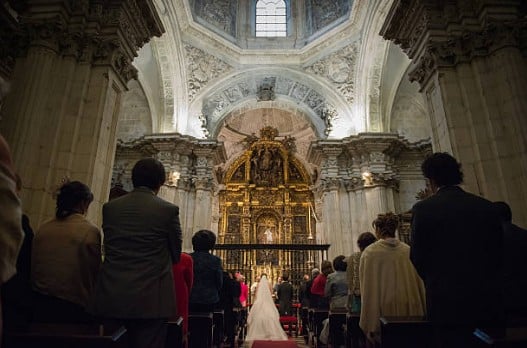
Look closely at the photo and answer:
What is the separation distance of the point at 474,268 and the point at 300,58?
13.5 metres

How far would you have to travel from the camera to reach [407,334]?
212 cm

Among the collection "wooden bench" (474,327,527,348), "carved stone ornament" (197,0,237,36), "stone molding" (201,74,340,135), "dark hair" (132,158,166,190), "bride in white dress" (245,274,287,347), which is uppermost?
"carved stone ornament" (197,0,237,36)

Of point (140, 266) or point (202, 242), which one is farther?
point (202, 242)

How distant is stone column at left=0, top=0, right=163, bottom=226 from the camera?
4926mm

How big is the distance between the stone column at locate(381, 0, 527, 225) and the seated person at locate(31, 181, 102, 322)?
4900mm

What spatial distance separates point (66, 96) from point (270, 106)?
10.6m

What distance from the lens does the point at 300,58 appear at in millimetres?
14391

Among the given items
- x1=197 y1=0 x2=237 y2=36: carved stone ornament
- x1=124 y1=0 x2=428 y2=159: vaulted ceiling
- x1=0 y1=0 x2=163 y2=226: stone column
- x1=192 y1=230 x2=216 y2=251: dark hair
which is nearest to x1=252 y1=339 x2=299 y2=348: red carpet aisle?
x1=192 y1=230 x2=216 y2=251: dark hair

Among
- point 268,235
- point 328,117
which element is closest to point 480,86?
point 328,117

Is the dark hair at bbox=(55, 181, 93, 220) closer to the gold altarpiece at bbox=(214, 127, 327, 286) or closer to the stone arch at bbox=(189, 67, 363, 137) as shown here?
the stone arch at bbox=(189, 67, 363, 137)

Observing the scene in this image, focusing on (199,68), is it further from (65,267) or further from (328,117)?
(65,267)

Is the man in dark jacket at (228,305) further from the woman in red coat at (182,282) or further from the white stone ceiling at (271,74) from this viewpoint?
the white stone ceiling at (271,74)

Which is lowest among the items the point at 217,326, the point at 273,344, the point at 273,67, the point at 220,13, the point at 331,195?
the point at 273,344

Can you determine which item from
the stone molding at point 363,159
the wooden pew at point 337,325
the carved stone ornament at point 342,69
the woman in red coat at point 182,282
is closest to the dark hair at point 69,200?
the woman in red coat at point 182,282
